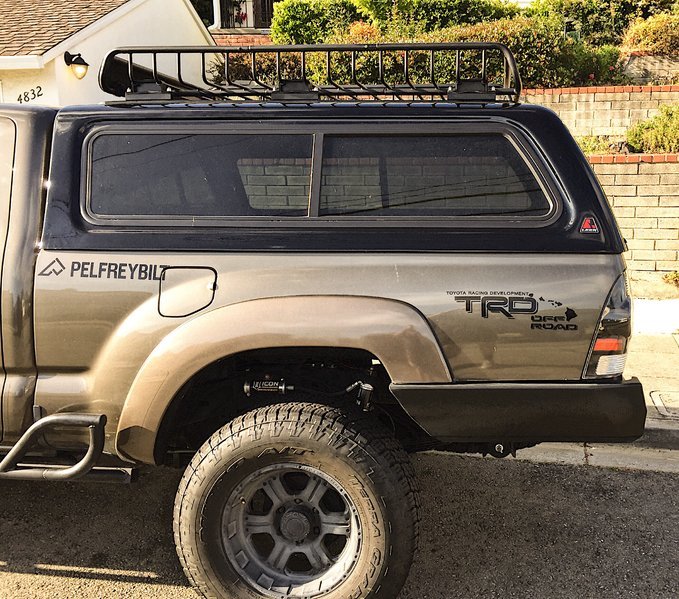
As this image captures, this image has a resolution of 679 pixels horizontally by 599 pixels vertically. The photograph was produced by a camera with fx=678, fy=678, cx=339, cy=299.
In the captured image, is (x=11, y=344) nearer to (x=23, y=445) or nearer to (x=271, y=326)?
(x=23, y=445)

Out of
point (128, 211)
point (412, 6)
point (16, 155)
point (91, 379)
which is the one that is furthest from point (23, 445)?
point (412, 6)

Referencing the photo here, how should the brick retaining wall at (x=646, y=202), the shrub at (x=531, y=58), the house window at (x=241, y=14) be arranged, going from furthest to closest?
the house window at (x=241, y=14), the shrub at (x=531, y=58), the brick retaining wall at (x=646, y=202)

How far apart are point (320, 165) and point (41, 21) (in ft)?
34.1

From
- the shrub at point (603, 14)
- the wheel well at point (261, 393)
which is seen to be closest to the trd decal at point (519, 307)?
the wheel well at point (261, 393)

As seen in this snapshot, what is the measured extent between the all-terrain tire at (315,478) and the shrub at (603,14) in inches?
521

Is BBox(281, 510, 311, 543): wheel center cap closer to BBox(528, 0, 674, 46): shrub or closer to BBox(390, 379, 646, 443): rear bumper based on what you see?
BBox(390, 379, 646, 443): rear bumper

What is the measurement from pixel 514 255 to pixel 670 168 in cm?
589

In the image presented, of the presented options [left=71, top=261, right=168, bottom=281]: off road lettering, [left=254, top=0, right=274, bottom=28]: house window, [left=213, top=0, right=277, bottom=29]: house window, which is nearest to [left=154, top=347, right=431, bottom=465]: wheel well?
[left=71, top=261, right=168, bottom=281]: off road lettering

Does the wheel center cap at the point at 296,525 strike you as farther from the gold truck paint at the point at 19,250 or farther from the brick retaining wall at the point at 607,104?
the brick retaining wall at the point at 607,104

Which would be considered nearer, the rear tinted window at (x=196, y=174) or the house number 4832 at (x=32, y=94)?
the rear tinted window at (x=196, y=174)

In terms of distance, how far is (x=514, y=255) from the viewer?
2.56 metres

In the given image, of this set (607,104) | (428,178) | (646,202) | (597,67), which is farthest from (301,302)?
(597,67)

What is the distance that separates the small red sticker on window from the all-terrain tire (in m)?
1.09

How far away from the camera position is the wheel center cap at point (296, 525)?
270 centimetres
